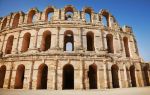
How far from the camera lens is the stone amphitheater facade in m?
14.2

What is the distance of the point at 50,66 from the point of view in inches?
557

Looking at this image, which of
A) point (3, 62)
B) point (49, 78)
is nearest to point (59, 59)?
point (49, 78)

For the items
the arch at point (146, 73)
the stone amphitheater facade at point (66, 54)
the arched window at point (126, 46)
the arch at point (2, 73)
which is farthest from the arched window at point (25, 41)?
the arch at point (146, 73)

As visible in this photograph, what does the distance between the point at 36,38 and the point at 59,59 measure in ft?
12.6

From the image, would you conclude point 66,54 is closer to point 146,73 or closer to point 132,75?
point 132,75

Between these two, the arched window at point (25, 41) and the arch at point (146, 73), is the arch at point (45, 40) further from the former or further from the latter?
the arch at point (146, 73)

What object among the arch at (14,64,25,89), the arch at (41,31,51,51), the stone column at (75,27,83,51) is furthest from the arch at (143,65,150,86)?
the arch at (14,64,25,89)

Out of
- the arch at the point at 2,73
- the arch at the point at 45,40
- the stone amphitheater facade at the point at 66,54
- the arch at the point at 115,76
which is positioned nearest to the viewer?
the stone amphitheater facade at the point at 66,54

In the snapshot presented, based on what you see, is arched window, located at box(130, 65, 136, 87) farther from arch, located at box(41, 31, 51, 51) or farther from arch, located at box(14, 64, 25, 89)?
arch, located at box(14, 64, 25, 89)

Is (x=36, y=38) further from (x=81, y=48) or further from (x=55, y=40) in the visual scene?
(x=81, y=48)

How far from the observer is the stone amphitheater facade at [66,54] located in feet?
46.5

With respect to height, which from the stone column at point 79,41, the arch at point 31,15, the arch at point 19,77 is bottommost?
the arch at point 19,77

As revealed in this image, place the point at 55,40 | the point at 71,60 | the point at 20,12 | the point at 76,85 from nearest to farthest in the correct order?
the point at 76,85 < the point at 71,60 < the point at 55,40 < the point at 20,12

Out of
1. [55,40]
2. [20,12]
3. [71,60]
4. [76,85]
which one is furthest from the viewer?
[20,12]
